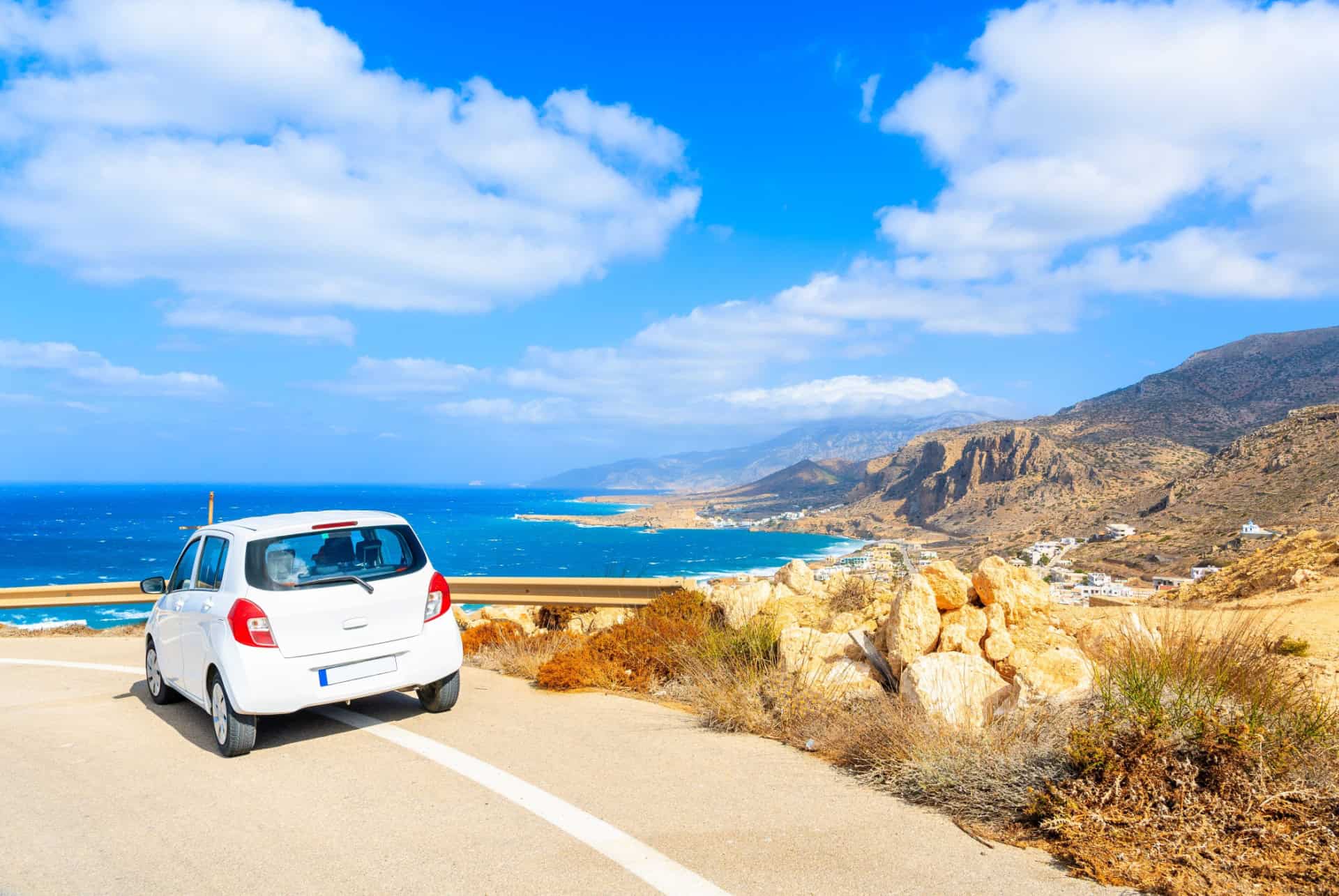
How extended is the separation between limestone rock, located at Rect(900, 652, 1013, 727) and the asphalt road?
36.6 inches

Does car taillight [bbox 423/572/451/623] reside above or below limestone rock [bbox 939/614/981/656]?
above

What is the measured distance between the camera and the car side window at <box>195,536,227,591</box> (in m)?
6.43

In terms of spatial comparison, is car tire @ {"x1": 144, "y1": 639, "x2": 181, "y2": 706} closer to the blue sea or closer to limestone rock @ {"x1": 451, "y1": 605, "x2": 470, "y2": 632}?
limestone rock @ {"x1": 451, "y1": 605, "x2": 470, "y2": 632}

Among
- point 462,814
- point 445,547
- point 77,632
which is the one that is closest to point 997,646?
point 462,814

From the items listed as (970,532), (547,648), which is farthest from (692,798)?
(970,532)

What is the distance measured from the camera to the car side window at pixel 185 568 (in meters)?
7.18

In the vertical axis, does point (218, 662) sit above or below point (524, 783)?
above

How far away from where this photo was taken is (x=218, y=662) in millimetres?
5984

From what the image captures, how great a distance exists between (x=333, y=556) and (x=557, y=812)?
307 cm

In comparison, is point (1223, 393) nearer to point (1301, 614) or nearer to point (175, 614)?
point (1301, 614)

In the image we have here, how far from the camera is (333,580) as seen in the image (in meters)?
6.16

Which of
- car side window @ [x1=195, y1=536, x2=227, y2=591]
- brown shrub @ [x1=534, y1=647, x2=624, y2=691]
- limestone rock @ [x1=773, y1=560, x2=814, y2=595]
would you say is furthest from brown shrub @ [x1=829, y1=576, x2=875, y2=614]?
car side window @ [x1=195, y1=536, x2=227, y2=591]

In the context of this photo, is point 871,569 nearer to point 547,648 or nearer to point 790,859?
point 547,648

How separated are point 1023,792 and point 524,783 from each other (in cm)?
304
